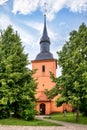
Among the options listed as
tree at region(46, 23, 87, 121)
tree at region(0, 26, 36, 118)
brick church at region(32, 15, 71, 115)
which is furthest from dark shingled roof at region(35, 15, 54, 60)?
tree at region(46, 23, 87, 121)

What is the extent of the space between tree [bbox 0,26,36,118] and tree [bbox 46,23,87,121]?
294 cm

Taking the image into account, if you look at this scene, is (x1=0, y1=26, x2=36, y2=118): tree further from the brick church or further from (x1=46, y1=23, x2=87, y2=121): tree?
the brick church

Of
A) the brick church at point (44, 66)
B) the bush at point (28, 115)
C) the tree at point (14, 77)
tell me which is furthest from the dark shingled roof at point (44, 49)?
the bush at point (28, 115)

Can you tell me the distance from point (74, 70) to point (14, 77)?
6688 mm

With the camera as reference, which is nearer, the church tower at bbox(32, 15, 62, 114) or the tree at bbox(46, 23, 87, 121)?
the tree at bbox(46, 23, 87, 121)

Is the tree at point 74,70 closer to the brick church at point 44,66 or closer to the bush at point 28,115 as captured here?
the bush at point 28,115

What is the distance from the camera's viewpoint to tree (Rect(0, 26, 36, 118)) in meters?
27.8

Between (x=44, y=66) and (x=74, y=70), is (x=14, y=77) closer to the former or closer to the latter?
(x=74, y=70)

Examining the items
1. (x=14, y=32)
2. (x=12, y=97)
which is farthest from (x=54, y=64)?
(x=12, y=97)

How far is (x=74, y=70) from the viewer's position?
90.8 ft

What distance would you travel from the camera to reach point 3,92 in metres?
27.5

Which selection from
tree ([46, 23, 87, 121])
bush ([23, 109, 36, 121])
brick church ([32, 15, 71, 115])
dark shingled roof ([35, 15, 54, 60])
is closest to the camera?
tree ([46, 23, 87, 121])

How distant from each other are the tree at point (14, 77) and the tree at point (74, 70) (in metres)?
2.94

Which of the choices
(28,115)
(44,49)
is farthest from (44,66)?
(28,115)
